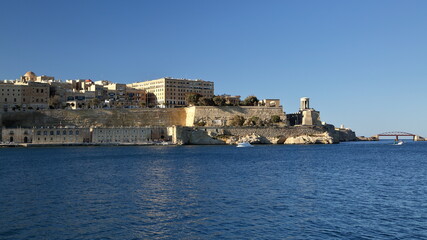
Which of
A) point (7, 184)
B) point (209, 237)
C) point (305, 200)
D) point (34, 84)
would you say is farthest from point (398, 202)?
point (34, 84)

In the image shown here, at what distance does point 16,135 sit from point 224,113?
32747 mm

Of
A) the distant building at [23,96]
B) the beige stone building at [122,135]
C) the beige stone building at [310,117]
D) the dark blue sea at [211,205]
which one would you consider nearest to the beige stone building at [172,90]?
the beige stone building at [122,135]

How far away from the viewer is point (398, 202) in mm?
18531

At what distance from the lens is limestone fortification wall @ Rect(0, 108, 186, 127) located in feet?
227

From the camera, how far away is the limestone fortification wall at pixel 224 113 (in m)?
74.1

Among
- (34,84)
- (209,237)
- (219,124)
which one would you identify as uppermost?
(34,84)

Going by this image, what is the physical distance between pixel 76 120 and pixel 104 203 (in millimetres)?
55692

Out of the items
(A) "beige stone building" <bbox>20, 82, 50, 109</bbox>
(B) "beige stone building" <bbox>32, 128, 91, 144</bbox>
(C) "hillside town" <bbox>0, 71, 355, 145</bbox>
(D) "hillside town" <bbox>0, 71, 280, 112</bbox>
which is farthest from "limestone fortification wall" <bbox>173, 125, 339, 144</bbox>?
(A) "beige stone building" <bbox>20, 82, 50, 109</bbox>

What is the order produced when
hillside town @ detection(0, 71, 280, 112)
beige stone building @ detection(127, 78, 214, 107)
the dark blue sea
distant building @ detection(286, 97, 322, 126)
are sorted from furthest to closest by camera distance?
beige stone building @ detection(127, 78, 214, 107)
distant building @ detection(286, 97, 322, 126)
hillside town @ detection(0, 71, 280, 112)
the dark blue sea

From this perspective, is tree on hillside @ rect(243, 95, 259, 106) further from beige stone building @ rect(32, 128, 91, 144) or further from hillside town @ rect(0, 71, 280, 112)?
beige stone building @ rect(32, 128, 91, 144)

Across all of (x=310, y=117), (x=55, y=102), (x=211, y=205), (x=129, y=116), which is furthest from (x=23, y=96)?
(x=211, y=205)

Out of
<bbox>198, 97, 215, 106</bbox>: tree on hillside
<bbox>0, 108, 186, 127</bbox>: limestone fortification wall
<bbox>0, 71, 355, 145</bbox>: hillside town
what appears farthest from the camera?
<bbox>198, 97, 215, 106</bbox>: tree on hillside

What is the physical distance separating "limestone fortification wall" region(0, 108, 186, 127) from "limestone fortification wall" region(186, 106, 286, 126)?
3.79 metres

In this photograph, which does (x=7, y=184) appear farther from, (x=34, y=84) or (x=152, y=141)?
(x=34, y=84)
